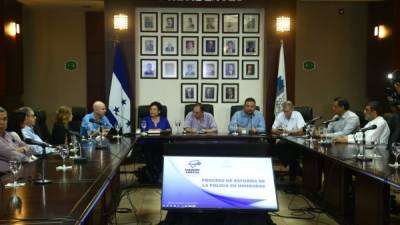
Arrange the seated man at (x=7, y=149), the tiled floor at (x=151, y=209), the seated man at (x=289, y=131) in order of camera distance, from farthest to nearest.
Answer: the seated man at (x=289, y=131), the tiled floor at (x=151, y=209), the seated man at (x=7, y=149)

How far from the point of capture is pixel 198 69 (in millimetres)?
7723

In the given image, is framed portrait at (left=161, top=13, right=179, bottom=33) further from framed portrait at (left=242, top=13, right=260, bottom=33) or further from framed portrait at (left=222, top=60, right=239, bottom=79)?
framed portrait at (left=242, top=13, right=260, bottom=33)

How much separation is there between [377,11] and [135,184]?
5.16 m

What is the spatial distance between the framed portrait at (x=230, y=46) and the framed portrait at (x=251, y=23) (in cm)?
22

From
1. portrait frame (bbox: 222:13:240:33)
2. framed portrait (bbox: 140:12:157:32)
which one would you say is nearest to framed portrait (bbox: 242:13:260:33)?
portrait frame (bbox: 222:13:240:33)

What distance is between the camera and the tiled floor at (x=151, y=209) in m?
4.58

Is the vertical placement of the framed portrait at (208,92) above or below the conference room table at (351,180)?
above

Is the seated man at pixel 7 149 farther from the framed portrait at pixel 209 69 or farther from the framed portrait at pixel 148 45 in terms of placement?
the framed portrait at pixel 209 69

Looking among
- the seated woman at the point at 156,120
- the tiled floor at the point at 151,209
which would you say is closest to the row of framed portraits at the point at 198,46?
the seated woman at the point at 156,120

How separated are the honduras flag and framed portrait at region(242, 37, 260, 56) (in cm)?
193

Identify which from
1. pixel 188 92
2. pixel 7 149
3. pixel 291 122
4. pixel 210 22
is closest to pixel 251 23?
pixel 210 22

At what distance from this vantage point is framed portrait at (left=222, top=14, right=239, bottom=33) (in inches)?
302

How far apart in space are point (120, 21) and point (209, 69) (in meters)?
1.58

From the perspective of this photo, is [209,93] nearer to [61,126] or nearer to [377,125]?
[61,126]
